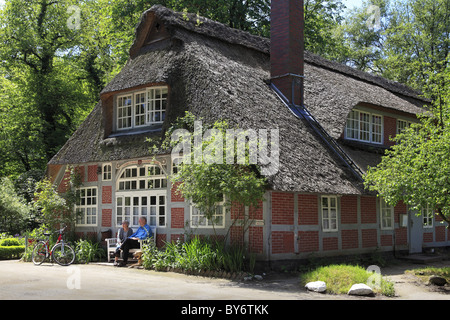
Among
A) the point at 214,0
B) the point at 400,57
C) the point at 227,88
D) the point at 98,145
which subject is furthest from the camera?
the point at 400,57

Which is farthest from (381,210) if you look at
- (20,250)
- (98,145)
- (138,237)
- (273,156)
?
(20,250)

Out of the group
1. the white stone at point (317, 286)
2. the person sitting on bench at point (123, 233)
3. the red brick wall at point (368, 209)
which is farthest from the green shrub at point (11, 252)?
the red brick wall at point (368, 209)

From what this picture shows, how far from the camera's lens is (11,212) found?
20828 mm

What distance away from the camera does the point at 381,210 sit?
16.5 metres

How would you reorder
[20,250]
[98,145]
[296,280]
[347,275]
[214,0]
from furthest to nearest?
[214,0], [20,250], [98,145], [296,280], [347,275]

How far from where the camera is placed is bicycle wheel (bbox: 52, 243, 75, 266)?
1436cm

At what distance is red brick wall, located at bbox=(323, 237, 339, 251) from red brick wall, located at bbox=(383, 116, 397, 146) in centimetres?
544

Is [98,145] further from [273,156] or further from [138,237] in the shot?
[273,156]

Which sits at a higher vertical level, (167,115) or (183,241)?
(167,115)

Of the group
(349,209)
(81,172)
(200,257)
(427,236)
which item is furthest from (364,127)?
(81,172)

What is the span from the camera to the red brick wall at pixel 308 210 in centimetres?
1350

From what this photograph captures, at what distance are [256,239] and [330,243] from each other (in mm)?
2869

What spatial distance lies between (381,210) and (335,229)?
279 cm

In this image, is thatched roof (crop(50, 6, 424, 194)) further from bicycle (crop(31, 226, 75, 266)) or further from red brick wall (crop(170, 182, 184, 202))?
bicycle (crop(31, 226, 75, 266))
